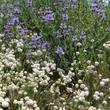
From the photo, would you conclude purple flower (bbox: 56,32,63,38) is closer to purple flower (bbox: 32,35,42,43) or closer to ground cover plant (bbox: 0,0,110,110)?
ground cover plant (bbox: 0,0,110,110)

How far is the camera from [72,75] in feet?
17.0

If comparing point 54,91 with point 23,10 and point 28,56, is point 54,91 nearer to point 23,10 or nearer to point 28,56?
point 28,56

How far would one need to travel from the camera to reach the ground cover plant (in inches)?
187

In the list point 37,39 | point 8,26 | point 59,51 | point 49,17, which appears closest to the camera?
point 59,51

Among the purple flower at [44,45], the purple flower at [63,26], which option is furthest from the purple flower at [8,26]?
the purple flower at [63,26]

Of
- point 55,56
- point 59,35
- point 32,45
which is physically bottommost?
point 55,56

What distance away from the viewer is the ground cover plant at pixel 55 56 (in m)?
4.75

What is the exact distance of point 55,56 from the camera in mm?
5598

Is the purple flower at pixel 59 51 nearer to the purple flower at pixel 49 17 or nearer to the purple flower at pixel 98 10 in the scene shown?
the purple flower at pixel 49 17

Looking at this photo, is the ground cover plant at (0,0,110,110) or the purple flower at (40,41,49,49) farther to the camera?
the purple flower at (40,41,49,49)

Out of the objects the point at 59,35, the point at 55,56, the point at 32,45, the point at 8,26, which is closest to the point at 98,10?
the point at 59,35

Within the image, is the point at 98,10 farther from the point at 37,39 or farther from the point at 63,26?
the point at 37,39

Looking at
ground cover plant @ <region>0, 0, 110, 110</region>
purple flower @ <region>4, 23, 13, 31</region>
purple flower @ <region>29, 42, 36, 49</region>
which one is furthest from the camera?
purple flower @ <region>4, 23, 13, 31</region>

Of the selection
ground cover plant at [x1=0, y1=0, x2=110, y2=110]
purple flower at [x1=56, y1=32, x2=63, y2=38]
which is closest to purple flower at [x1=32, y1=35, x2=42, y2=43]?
ground cover plant at [x1=0, y1=0, x2=110, y2=110]
